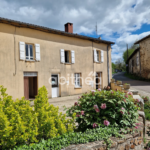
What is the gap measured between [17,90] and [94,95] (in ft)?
23.2

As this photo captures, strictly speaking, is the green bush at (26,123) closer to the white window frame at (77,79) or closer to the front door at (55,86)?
the front door at (55,86)

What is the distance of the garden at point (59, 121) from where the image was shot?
7.15 ft

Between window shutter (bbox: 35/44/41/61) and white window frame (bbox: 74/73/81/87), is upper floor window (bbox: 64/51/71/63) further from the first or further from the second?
window shutter (bbox: 35/44/41/61)

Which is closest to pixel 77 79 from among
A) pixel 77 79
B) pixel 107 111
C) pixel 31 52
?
pixel 77 79

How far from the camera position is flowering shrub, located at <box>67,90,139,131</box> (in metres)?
3.03

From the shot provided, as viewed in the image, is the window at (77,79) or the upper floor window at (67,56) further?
the window at (77,79)

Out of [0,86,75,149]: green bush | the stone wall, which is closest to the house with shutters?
[0,86,75,149]: green bush

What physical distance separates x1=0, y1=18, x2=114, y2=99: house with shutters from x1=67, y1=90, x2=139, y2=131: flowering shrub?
277 inches

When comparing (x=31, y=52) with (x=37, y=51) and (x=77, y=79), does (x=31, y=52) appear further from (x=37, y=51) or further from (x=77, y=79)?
(x=77, y=79)

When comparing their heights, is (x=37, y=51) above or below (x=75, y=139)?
above

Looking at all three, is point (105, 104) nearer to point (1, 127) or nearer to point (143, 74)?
point (1, 127)

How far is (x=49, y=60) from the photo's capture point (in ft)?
34.8

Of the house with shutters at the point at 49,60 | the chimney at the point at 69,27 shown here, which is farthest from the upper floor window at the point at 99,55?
the chimney at the point at 69,27

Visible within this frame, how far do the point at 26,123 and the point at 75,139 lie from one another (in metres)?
0.94
